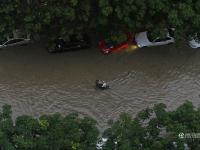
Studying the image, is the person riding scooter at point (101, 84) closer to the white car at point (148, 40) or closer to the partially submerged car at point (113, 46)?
the partially submerged car at point (113, 46)

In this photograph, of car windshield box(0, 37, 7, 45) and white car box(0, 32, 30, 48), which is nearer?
car windshield box(0, 37, 7, 45)

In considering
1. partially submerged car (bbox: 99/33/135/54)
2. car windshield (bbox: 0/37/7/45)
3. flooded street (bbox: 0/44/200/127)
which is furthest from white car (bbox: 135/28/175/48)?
car windshield (bbox: 0/37/7/45)

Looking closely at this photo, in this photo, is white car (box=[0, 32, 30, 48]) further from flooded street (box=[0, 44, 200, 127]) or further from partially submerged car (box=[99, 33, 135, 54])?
partially submerged car (box=[99, 33, 135, 54])

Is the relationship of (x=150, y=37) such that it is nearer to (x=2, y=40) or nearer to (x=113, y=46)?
(x=113, y=46)

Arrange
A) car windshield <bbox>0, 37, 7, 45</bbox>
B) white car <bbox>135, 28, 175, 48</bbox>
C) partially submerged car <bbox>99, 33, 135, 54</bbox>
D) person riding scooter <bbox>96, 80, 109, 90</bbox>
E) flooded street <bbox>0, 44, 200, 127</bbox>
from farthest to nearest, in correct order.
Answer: white car <bbox>135, 28, 175, 48</bbox> < partially submerged car <bbox>99, 33, 135, 54</bbox> < car windshield <bbox>0, 37, 7, 45</bbox> < person riding scooter <bbox>96, 80, 109, 90</bbox> < flooded street <bbox>0, 44, 200, 127</bbox>

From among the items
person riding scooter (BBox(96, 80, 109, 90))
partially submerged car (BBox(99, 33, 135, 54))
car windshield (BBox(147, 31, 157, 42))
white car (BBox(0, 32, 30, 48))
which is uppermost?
white car (BBox(0, 32, 30, 48))

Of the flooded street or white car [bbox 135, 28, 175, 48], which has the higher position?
white car [bbox 135, 28, 175, 48]

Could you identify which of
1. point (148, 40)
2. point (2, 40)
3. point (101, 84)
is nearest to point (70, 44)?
point (101, 84)
